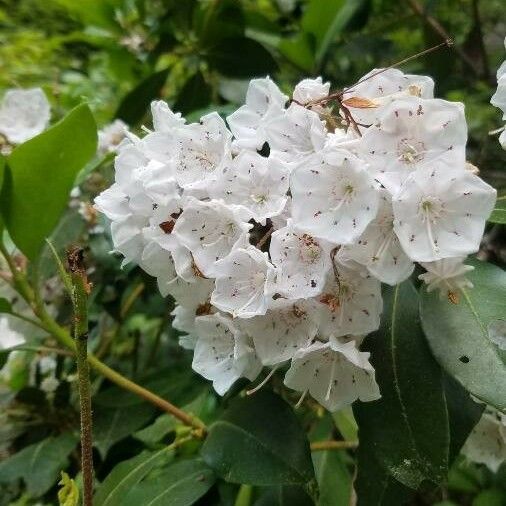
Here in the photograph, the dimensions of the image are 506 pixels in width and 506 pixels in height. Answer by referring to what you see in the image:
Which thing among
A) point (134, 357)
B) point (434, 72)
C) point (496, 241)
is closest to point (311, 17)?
point (434, 72)

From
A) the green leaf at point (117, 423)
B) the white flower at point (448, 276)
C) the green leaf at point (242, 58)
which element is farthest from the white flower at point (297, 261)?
the green leaf at point (242, 58)

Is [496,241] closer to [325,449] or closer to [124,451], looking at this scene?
[325,449]

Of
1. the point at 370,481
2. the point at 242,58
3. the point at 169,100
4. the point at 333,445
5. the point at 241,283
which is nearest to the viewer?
the point at 241,283

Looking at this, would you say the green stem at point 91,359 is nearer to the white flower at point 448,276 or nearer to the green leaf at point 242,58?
the white flower at point 448,276

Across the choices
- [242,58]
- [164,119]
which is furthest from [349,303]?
[242,58]

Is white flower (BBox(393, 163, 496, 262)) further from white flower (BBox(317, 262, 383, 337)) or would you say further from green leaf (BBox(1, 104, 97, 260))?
green leaf (BBox(1, 104, 97, 260))

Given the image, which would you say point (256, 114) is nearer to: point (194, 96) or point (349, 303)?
point (349, 303)

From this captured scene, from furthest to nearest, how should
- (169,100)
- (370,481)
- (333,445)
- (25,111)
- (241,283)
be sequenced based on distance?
(169,100), (25,111), (333,445), (370,481), (241,283)

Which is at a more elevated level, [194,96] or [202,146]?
[202,146]
